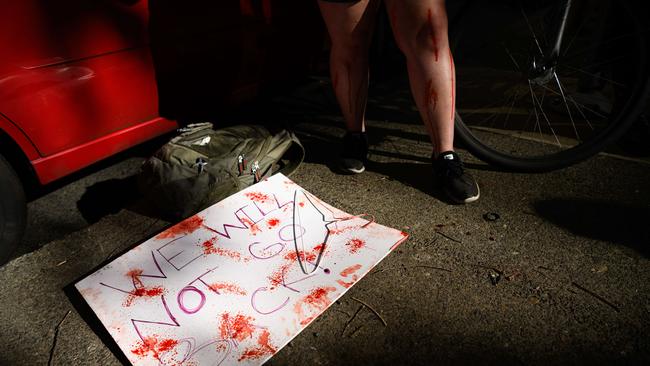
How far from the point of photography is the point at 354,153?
6.48 ft

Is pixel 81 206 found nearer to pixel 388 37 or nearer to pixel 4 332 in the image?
pixel 4 332

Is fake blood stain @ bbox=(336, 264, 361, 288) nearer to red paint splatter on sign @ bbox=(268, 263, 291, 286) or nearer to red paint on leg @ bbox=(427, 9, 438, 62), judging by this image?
red paint splatter on sign @ bbox=(268, 263, 291, 286)

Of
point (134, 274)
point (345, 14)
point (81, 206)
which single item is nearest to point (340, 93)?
point (345, 14)

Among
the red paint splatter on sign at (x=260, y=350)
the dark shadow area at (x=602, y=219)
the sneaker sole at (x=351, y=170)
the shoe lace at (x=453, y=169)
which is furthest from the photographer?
the sneaker sole at (x=351, y=170)

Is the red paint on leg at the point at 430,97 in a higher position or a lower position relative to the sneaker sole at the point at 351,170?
higher

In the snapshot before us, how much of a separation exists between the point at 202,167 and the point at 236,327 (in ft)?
2.27

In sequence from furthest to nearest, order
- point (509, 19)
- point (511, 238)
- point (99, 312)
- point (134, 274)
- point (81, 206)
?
point (509, 19) → point (81, 206) → point (511, 238) → point (134, 274) → point (99, 312)

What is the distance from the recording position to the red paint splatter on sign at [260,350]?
3.70 feet

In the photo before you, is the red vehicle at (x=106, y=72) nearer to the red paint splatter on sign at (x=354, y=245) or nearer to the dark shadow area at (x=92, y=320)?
the dark shadow area at (x=92, y=320)

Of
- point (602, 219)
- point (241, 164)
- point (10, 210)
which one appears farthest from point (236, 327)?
point (602, 219)

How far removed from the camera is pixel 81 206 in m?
1.84

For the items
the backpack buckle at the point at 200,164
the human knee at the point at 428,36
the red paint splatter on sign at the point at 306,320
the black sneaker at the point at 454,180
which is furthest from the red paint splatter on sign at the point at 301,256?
the human knee at the point at 428,36

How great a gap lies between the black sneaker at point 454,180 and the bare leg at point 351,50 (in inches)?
17.2

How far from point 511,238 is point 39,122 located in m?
1.71
